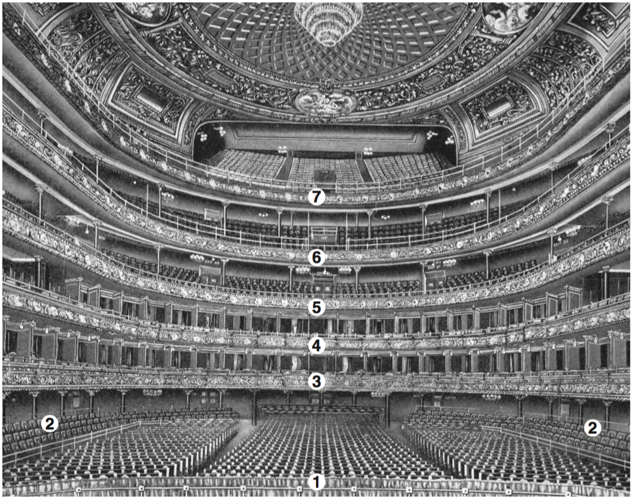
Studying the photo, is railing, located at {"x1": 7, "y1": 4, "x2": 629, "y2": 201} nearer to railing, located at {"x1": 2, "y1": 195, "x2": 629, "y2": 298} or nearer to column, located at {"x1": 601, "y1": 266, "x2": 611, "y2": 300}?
railing, located at {"x1": 2, "y1": 195, "x2": 629, "y2": 298}

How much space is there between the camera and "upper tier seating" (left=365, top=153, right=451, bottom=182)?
102 feet

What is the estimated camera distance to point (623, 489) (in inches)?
550

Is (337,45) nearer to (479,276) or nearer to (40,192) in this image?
(479,276)

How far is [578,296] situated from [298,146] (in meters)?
13.2

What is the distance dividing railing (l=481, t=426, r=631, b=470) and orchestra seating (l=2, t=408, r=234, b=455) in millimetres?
12762

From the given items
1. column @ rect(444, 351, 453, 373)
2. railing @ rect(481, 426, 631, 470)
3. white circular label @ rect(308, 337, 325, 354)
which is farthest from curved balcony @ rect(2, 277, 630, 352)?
railing @ rect(481, 426, 631, 470)

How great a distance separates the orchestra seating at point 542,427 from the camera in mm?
17953

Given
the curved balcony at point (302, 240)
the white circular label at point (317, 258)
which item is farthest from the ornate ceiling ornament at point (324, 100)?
the white circular label at point (317, 258)

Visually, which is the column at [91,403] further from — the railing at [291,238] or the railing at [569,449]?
the railing at [569,449]

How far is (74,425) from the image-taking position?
21.9m

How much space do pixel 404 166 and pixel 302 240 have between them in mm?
6358

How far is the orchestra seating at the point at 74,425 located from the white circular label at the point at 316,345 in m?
5.31

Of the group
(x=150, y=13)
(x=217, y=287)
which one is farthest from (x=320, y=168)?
(x=150, y=13)

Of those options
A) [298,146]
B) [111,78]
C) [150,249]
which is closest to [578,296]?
[298,146]
